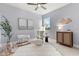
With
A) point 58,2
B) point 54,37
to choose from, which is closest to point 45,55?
point 54,37

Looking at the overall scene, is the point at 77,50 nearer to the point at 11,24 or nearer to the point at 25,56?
the point at 25,56

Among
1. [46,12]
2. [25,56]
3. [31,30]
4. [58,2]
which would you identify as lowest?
[25,56]

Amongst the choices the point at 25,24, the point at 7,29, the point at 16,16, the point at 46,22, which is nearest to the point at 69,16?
the point at 46,22

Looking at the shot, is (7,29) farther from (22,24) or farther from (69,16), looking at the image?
(69,16)

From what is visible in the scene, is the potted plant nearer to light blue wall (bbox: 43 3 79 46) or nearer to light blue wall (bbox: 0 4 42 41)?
light blue wall (bbox: 0 4 42 41)

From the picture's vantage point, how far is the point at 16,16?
7.30ft

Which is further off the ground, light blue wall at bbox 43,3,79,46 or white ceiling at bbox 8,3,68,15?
white ceiling at bbox 8,3,68,15

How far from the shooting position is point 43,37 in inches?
90.6

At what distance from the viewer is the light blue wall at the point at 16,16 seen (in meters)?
2.14

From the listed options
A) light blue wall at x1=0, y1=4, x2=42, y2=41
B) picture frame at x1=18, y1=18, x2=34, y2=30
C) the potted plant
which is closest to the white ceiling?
light blue wall at x1=0, y1=4, x2=42, y2=41

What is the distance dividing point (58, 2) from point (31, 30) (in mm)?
735

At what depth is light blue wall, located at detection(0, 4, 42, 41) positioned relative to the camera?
2144mm

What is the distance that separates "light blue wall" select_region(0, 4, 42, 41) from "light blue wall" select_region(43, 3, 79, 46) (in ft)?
0.73

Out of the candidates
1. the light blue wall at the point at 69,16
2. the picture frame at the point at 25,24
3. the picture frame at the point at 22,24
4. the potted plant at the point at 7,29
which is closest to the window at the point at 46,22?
the light blue wall at the point at 69,16
